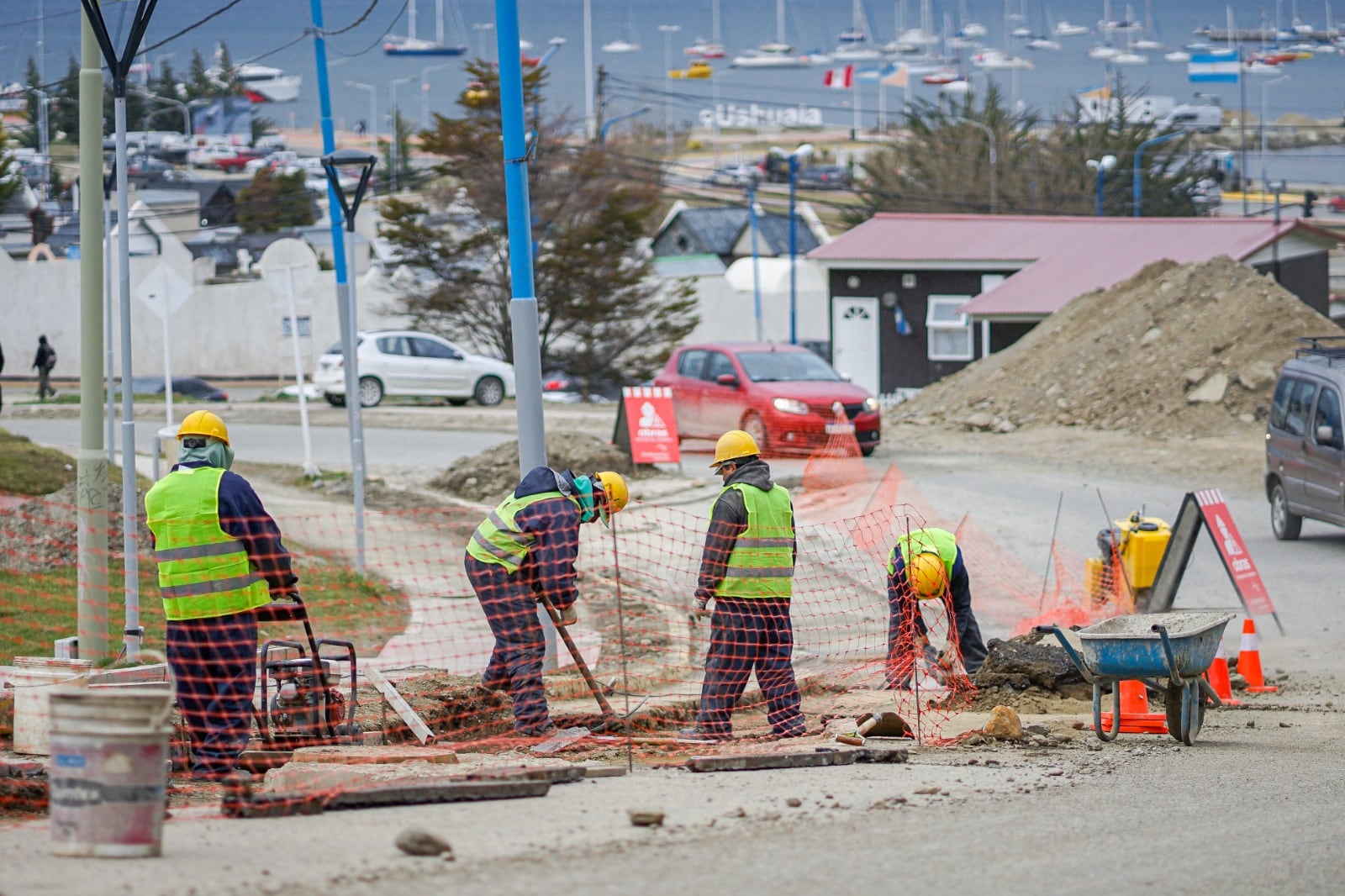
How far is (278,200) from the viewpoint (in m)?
69.4

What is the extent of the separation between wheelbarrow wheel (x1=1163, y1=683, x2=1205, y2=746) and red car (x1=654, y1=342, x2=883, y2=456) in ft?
44.2

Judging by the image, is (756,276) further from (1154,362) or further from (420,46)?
(420,46)

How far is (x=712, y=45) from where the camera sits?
164375mm

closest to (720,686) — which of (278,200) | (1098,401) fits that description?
(1098,401)

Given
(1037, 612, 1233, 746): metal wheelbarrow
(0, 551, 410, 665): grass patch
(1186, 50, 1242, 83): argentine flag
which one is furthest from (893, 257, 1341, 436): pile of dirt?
(1186, 50, 1242, 83): argentine flag

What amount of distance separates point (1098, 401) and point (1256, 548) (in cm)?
1027

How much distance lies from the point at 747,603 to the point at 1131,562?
5.19 m

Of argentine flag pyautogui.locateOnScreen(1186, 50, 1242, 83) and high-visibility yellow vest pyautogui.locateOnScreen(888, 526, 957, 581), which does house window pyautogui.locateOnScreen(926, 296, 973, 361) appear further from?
argentine flag pyautogui.locateOnScreen(1186, 50, 1242, 83)

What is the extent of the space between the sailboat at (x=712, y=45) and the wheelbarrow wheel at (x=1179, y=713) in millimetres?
140204

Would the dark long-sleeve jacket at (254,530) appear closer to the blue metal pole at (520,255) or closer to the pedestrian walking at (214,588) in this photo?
the pedestrian walking at (214,588)

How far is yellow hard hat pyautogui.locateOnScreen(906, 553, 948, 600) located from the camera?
9383 millimetres

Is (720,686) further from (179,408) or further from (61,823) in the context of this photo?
(179,408)

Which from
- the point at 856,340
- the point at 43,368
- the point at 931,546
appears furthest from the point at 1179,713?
the point at 43,368

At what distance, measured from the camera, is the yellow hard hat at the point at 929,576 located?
938 centimetres
